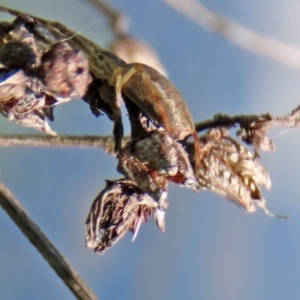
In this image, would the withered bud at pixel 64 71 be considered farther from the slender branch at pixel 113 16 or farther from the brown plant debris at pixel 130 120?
the slender branch at pixel 113 16

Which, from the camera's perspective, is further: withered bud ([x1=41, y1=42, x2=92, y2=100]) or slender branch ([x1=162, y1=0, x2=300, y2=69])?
slender branch ([x1=162, y1=0, x2=300, y2=69])

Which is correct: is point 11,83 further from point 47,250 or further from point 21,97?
point 47,250

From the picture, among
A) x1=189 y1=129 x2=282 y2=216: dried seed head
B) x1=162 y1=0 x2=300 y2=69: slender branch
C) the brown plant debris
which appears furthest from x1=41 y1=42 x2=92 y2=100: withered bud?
x1=162 y1=0 x2=300 y2=69: slender branch

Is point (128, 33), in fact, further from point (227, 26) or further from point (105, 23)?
point (227, 26)

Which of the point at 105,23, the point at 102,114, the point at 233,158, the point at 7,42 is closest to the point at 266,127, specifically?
the point at 233,158

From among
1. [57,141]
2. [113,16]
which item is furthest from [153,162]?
[113,16]

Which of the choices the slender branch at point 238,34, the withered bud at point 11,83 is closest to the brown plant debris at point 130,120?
the withered bud at point 11,83

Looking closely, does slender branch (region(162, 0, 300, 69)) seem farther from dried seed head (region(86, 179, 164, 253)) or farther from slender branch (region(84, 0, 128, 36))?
dried seed head (region(86, 179, 164, 253))

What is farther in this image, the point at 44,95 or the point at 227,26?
the point at 227,26
